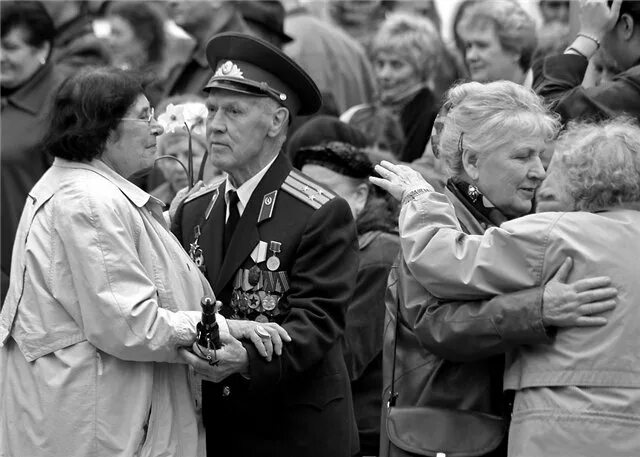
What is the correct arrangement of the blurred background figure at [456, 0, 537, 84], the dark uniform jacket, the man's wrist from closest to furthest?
the dark uniform jacket → the man's wrist → the blurred background figure at [456, 0, 537, 84]

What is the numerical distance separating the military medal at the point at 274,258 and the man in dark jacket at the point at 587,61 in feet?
4.28

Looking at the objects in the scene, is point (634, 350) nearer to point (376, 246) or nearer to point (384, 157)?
point (376, 246)

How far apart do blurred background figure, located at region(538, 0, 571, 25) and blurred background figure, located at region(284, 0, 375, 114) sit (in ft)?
5.62

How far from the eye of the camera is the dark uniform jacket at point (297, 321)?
485 cm

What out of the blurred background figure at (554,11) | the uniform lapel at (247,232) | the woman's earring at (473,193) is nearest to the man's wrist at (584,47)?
the woman's earring at (473,193)

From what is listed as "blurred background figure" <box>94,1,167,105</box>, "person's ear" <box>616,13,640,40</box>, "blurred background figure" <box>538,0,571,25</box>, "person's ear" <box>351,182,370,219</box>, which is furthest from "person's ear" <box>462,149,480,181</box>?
"blurred background figure" <box>538,0,571,25</box>

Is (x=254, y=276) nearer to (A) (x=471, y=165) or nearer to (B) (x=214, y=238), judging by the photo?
(B) (x=214, y=238)

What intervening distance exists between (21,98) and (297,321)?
3.52m

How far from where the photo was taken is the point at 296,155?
645 centimetres

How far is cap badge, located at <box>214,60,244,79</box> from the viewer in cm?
511

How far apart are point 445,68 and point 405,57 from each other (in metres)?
1.12

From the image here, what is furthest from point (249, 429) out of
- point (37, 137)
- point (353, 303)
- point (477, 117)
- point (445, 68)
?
point (445, 68)

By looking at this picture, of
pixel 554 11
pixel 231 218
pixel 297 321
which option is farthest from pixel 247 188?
pixel 554 11

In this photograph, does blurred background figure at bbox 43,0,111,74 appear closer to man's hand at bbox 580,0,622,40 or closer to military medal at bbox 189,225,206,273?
military medal at bbox 189,225,206,273
